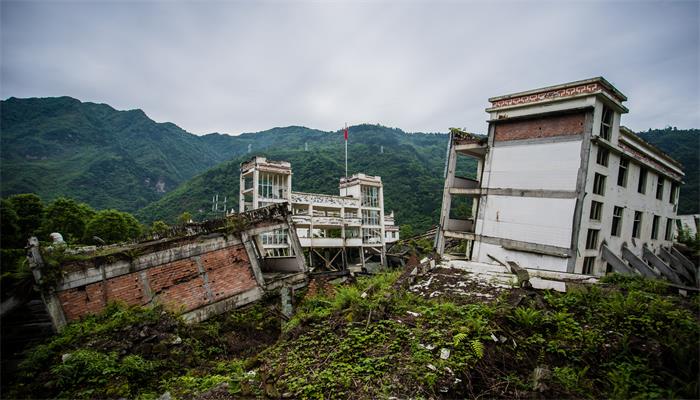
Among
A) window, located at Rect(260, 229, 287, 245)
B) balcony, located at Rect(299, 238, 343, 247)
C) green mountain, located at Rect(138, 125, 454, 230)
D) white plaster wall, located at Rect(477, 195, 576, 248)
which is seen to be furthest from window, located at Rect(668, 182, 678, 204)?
green mountain, located at Rect(138, 125, 454, 230)

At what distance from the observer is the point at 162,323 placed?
28.4ft

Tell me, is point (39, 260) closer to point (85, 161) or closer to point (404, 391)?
point (404, 391)

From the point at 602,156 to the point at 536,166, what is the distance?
3.04 metres

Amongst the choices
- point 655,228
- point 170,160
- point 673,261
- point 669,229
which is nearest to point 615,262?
point 655,228

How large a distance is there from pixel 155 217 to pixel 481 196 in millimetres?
58449

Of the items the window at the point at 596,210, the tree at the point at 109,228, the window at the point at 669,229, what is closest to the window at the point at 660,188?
the window at the point at 669,229

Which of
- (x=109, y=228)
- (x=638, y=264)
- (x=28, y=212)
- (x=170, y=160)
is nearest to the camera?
(x=638, y=264)

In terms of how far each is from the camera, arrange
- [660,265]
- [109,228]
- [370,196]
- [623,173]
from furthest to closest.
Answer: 1. [370,196]
2. [109,228]
3. [660,265]
4. [623,173]

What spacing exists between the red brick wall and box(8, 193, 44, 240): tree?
85.0ft

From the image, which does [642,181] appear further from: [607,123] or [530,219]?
[530,219]

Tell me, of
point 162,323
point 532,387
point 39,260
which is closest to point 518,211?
point 532,387

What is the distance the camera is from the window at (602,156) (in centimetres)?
1414

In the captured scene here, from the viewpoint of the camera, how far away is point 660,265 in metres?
17.2

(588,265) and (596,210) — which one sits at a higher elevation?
(596,210)
